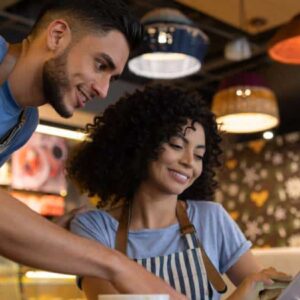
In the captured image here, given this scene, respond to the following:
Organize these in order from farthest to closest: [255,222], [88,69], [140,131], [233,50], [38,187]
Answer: [255,222] → [38,187] → [233,50] → [140,131] → [88,69]

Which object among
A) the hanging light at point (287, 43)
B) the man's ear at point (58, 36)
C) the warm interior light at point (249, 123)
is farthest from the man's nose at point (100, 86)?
the warm interior light at point (249, 123)

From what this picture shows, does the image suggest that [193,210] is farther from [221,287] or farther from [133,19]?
[133,19]

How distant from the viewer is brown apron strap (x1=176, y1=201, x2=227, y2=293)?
1.52 metres

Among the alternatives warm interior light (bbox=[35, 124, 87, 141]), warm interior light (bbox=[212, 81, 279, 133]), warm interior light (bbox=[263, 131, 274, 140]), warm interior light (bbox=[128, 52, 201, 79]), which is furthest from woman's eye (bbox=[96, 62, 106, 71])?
warm interior light (bbox=[263, 131, 274, 140])

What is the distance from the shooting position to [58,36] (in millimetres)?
1424

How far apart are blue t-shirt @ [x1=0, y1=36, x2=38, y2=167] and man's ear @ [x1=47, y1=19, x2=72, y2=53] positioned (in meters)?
0.13

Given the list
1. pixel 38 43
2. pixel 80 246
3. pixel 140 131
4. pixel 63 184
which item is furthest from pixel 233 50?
pixel 80 246

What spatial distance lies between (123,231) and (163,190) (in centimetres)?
16

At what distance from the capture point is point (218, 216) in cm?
175

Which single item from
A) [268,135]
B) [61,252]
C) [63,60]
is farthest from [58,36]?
[268,135]

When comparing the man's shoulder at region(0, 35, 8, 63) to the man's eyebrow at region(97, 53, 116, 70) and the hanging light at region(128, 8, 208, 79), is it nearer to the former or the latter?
the man's eyebrow at region(97, 53, 116, 70)

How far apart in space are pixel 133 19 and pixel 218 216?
64 cm

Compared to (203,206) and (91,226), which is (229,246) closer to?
(203,206)

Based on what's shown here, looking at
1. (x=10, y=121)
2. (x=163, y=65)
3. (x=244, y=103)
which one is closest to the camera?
(x=10, y=121)
